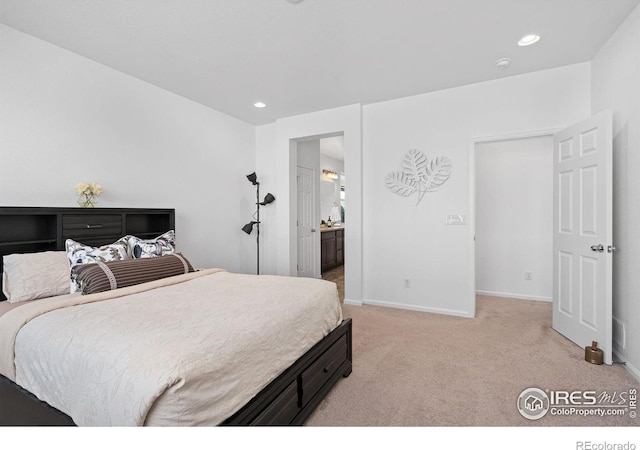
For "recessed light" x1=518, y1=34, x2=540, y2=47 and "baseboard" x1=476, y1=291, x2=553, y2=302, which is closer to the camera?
"recessed light" x1=518, y1=34, x2=540, y2=47

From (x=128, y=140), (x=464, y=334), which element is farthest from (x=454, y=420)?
(x=128, y=140)

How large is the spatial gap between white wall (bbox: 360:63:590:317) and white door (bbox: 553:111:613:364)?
52 cm

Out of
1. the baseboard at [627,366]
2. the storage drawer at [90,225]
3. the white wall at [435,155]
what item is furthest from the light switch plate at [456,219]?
the storage drawer at [90,225]

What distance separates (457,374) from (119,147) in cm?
367

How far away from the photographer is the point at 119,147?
3107 millimetres

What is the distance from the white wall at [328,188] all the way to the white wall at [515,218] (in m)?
3.62

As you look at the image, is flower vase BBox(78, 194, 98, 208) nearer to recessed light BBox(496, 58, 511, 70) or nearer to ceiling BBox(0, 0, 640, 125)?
ceiling BBox(0, 0, 640, 125)

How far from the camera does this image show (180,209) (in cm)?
375

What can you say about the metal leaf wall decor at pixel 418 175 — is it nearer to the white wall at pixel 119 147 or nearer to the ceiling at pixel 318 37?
the ceiling at pixel 318 37

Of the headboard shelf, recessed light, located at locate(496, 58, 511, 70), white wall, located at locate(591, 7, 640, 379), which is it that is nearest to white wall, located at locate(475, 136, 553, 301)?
recessed light, located at locate(496, 58, 511, 70)

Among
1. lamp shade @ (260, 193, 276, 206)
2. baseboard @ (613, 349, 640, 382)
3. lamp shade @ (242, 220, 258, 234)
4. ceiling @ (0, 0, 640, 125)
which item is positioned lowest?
baseboard @ (613, 349, 640, 382)

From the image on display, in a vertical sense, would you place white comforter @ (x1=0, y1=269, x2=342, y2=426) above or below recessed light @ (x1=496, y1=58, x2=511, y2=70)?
below

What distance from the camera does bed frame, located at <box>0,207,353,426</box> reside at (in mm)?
1413

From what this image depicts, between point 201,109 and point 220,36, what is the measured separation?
169 cm
